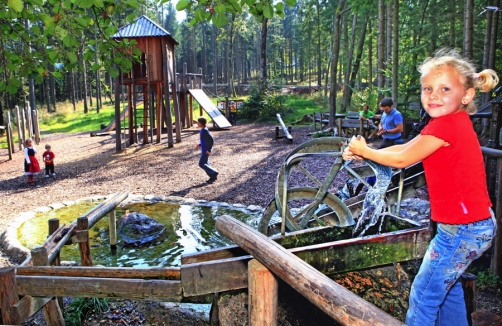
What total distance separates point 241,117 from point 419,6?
1426 centimetres

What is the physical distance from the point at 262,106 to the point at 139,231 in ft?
67.7

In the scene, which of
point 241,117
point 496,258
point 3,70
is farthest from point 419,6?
point 3,70

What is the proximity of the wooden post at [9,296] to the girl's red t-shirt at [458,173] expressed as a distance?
3.16m

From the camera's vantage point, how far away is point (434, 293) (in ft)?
7.85

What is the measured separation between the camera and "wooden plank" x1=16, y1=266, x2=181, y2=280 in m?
2.97

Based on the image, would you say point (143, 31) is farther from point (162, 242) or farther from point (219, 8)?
point (219, 8)

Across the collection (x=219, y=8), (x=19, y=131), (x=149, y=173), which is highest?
(x=219, y=8)

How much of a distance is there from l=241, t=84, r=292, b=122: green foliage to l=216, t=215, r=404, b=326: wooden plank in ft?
78.5

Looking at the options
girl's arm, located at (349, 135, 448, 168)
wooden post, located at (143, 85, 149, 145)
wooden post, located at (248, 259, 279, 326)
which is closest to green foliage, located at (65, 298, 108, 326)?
wooden post, located at (248, 259, 279, 326)

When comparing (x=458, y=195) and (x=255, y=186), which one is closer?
(x=458, y=195)

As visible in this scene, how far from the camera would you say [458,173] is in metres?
2.29

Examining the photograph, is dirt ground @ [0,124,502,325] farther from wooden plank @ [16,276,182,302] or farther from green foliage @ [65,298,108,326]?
wooden plank @ [16,276,182,302]

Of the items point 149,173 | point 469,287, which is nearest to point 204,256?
point 469,287

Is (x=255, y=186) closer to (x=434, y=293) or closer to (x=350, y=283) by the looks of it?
(x=350, y=283)
